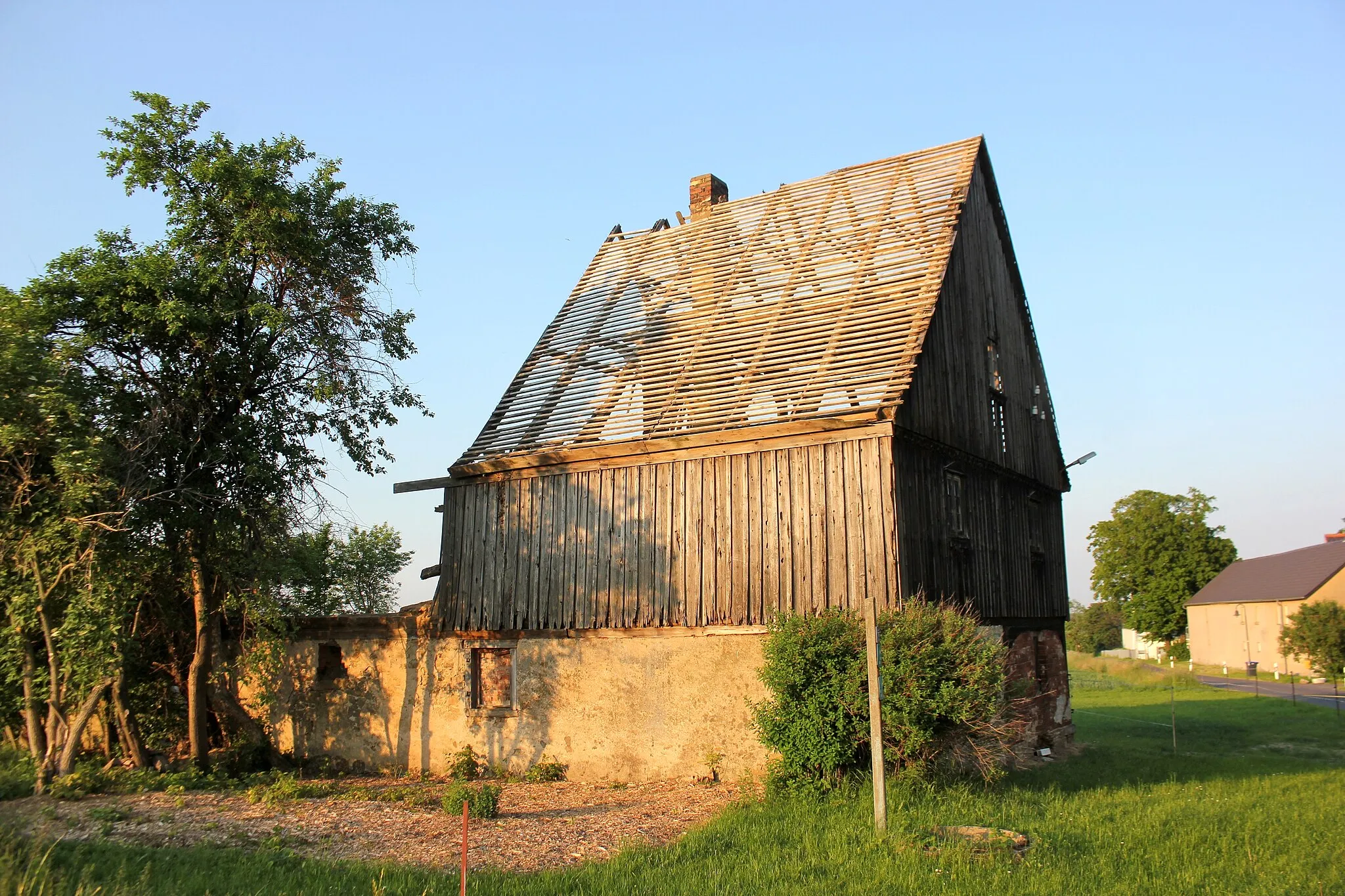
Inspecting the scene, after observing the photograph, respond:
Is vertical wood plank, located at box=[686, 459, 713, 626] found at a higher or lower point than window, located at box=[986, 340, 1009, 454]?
lower

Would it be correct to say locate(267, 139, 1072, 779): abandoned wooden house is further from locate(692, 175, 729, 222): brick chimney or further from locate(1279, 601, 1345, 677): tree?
locate(1279, 601, 1345, 677): tree

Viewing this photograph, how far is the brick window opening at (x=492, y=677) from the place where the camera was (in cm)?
1645

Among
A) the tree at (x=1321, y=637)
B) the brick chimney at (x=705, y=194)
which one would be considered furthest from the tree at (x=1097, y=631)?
the brick chimney at (x=705, y=194)

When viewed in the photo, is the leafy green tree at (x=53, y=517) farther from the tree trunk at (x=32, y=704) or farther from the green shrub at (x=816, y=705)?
the green shrub at (x=816, y=705)

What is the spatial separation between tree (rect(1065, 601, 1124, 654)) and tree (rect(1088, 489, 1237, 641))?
3383cm

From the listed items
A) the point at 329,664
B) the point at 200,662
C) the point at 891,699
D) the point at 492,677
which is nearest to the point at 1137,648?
the point at 492,677

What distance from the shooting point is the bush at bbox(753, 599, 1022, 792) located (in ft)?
36.4

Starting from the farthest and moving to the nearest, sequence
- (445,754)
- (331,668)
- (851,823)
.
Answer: (331,668) < (445,754) < (851,823)

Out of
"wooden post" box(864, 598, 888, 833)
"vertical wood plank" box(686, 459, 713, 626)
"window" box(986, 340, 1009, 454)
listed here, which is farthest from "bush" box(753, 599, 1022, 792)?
"window" box(986, 340, 1009, 454)

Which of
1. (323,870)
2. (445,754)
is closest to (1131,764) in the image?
(445,754)

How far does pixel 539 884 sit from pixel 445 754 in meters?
8.81

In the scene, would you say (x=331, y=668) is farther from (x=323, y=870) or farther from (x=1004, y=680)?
(x=1004, y=680)

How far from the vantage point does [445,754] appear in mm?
16422

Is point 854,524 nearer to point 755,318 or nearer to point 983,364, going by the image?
point 755,318
